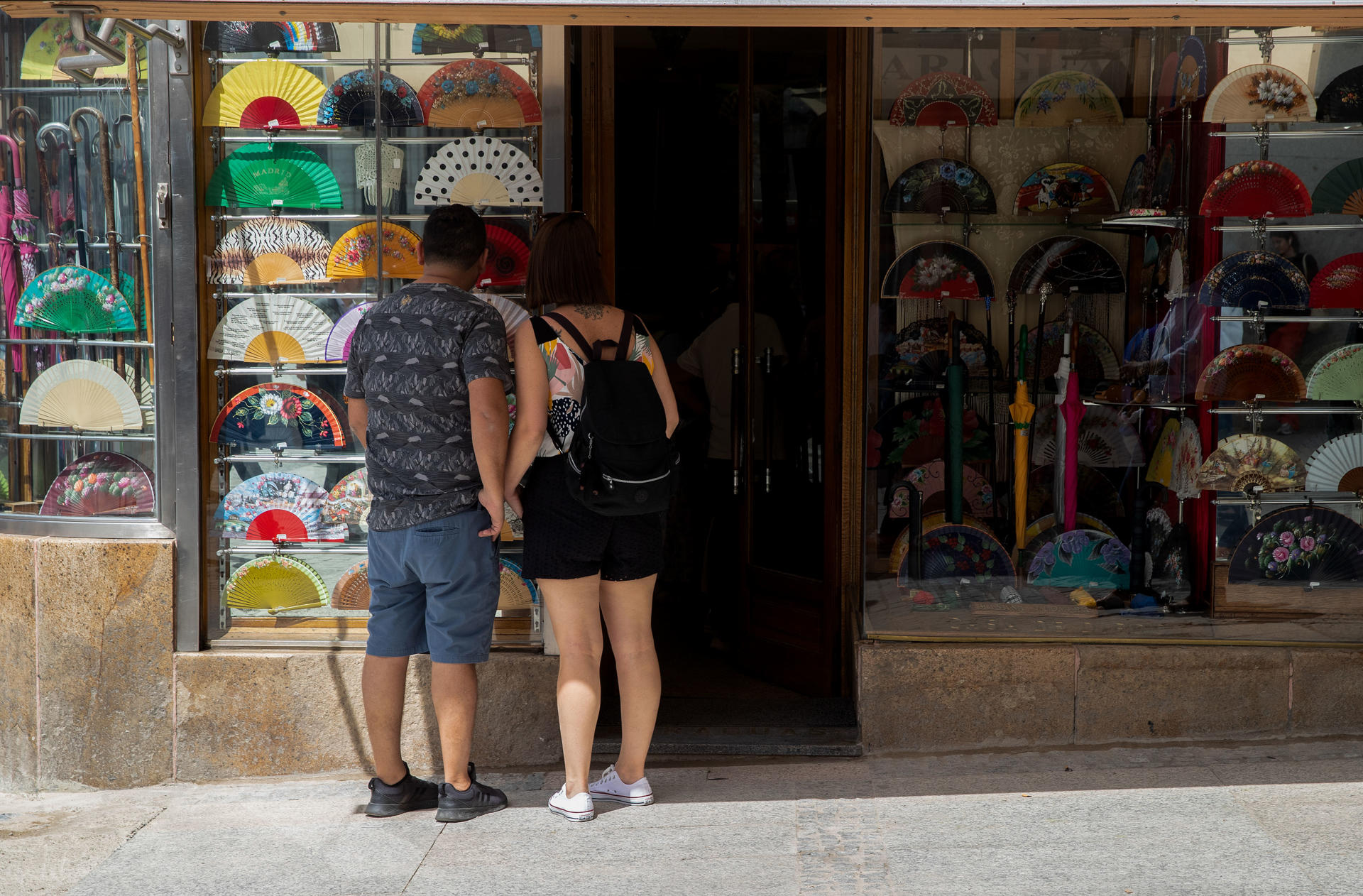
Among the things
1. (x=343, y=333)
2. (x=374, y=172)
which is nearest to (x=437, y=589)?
(x=343, y=333)

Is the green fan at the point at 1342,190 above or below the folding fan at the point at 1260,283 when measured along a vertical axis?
above

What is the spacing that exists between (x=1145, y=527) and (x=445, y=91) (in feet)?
9.76

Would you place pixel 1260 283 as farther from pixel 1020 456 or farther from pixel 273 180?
pixel 273 180

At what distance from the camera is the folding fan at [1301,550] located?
4.47m

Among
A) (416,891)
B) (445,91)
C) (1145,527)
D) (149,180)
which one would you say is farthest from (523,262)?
(1145,527)

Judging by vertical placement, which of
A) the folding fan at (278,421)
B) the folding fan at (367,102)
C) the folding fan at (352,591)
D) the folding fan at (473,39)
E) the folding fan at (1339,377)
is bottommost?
the folding fan at (352,591)

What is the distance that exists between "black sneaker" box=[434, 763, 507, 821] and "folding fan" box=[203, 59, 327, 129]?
2294 mm

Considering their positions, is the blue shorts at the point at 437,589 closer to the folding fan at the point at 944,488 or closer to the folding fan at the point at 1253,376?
the folding fan at the point at 944,488

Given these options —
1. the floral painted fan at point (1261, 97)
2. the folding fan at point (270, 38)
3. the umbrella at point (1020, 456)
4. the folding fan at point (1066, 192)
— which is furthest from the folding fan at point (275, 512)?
the floral painted fan at point (1261, 97)

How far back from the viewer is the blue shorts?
3637 mm

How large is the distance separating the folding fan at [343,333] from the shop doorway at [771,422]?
94 cm

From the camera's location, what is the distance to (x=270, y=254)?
432 cm

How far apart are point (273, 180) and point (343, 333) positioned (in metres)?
0.58

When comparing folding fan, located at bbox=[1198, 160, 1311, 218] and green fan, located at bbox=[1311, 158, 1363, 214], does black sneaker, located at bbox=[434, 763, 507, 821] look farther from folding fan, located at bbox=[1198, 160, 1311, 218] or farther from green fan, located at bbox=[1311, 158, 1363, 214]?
green fan, located at bbox=[1311, 158, 1363, 214]
